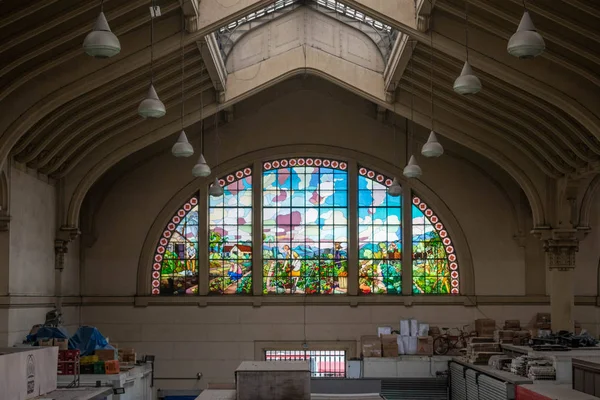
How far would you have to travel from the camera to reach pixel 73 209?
21.8 m

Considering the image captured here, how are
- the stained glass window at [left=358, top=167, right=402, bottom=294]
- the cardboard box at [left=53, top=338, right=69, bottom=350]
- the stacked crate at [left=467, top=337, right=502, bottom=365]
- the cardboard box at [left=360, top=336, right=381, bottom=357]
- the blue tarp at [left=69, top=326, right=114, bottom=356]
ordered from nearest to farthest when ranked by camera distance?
1. the cardboard box at [left=53, top=338, right=69, bottom=350]
2. the blue tarp at [left=69, top=326, right=114, bottom=356]
3. the stacked crate at [left=467, top=337, right=502, bottom=365]
4. the cardboard box at [left=360, top=336, right=381, bottom=357]
5. the stained glass window at [left=358, top=167, right=402, bottom=294]

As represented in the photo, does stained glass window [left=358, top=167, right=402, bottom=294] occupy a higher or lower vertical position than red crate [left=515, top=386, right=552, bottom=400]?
higher

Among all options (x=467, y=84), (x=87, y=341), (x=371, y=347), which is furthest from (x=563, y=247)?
(x=87, y=341)

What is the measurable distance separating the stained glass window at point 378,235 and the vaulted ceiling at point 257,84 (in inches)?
106

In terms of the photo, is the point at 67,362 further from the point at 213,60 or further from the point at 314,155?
the point at 314,155

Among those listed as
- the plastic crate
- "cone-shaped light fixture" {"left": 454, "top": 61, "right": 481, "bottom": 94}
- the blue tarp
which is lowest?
the plastic crate

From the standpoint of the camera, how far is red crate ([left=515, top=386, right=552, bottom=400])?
12.1 meters

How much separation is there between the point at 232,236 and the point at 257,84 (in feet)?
14.6

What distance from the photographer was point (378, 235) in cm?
2445

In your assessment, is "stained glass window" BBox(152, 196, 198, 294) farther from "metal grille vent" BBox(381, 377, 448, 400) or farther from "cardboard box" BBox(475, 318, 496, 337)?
"cardboard box" BBox(475, 318, 496, 337)

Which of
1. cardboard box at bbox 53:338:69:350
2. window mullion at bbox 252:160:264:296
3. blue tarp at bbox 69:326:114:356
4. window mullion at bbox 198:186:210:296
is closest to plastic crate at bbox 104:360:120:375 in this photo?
cardboard box at bbox 53:338:69:350

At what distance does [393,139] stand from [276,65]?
4.14m

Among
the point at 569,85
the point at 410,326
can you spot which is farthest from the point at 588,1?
the point at 410,326

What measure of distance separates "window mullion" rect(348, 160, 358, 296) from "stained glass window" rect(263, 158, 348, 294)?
0.55 feet
